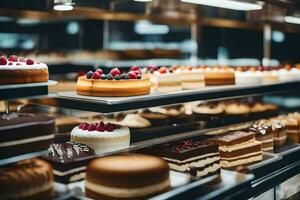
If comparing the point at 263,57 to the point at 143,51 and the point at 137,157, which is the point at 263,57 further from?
the point at 137,157

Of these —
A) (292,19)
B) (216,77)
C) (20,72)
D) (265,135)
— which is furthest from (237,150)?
(292,19)

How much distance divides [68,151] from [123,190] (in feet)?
1.59

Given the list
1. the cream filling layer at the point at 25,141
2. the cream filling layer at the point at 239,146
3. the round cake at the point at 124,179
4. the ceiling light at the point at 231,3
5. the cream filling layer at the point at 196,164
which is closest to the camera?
Result: the cream filling layer at the point at 25,141

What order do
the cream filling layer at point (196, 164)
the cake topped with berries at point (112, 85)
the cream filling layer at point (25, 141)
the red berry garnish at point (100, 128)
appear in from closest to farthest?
the cream filling layer at point (25, 141), the cake topped with berries at point (112, 85), the red berry garnish at point (100, 128), the cream filling layer at point (196, 164)

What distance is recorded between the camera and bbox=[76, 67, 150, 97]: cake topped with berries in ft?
9.59

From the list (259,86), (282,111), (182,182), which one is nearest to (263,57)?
(282,111)

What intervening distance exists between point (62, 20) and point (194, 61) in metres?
1.81

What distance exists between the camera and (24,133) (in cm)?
220

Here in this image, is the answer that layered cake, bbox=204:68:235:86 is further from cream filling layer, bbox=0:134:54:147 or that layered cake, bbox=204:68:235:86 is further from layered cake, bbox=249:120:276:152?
cream filling layer, bbox=0:134:54:147

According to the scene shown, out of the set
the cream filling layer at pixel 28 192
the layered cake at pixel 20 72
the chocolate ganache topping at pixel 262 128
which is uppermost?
the layered cake at pixel 20 72

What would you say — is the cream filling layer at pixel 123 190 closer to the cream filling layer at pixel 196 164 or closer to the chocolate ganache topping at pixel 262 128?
the cream filling layer at pixel 196 164

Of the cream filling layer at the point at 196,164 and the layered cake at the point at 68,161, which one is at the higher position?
the layered cake at the point at 68,161

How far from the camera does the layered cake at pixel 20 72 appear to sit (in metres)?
2.14

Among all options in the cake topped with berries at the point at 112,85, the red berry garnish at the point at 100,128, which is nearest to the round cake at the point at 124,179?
the red berry garnish at the point at 100,128
